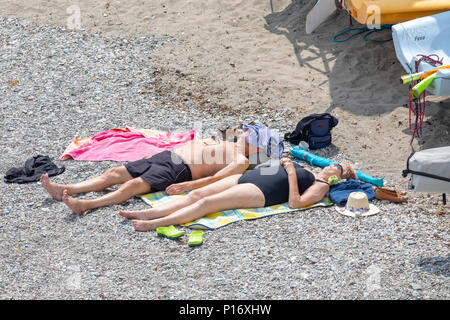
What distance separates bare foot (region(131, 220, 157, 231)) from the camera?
14.8 feet

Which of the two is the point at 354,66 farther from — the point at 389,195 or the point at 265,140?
the point at 389,195

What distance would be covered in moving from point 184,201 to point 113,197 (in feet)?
2.10

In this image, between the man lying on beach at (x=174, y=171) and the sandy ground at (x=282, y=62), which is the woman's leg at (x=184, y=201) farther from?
the sandy ground at (x=282, y=62)

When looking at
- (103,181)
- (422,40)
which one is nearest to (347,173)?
(103,181)

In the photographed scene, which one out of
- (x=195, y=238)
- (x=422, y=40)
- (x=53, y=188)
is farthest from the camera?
(x=422, y=40)

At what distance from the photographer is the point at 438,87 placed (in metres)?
5.86

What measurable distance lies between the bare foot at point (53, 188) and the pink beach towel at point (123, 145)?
0.90 metres

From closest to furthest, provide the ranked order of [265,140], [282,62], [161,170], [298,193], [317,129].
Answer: [298,193]
[161,170]
[265,140]
[317,129]
[282,62]

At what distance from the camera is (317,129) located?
20.2 feet

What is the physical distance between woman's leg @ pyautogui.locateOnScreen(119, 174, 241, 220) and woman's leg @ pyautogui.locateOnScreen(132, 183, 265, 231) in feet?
0.30

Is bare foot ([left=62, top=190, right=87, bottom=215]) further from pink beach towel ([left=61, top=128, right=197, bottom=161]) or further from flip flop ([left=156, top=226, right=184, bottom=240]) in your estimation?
pink beach towel ([left=61, top=128, right=197, bottom=161])

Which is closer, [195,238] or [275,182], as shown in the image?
[195,238]

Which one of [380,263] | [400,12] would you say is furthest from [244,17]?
[380,263]

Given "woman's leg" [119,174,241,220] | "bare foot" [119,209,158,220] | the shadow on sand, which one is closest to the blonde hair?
"woman's leg" [119,174,241,220]
